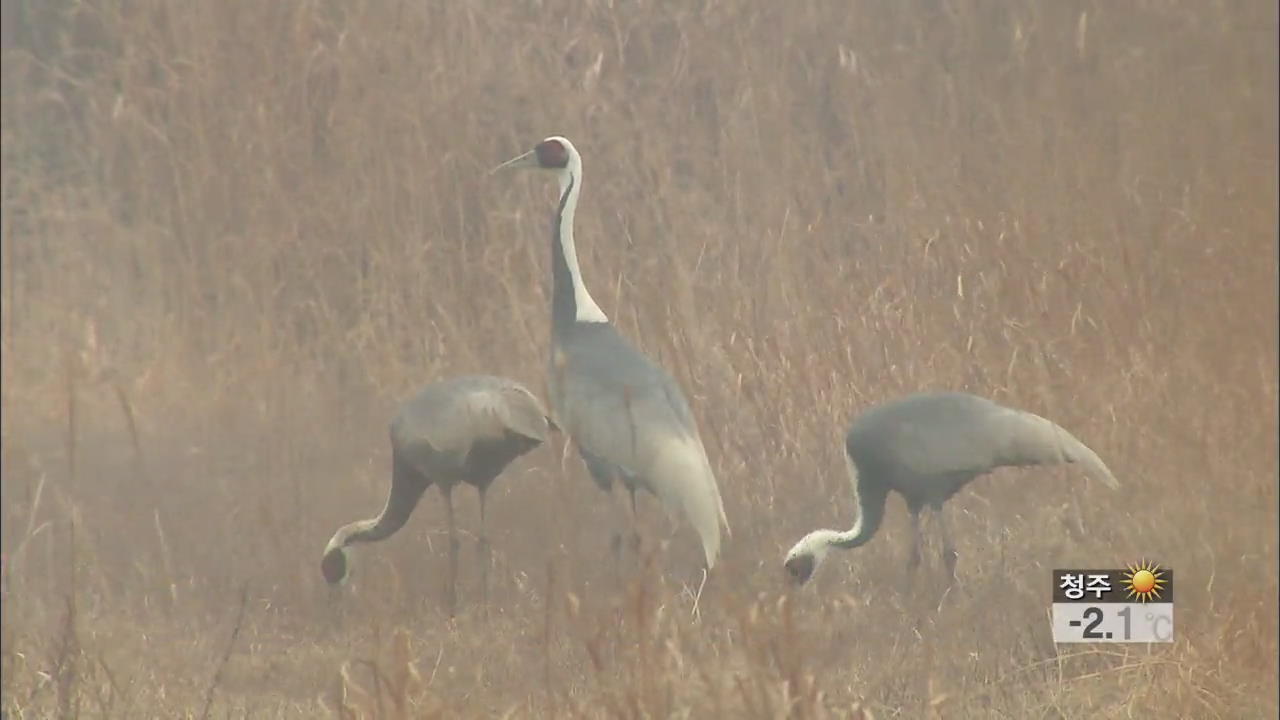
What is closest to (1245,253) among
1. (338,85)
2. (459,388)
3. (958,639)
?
(958,639)

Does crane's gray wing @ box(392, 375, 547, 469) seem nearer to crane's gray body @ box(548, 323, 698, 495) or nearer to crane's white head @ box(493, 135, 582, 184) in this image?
crane's gray body @ box(548, 323, 698, 495)

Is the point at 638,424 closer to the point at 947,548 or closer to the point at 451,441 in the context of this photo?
the point at 451,441

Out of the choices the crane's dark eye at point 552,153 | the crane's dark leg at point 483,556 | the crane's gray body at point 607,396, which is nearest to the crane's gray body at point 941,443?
the crane's gray body at point 607,396

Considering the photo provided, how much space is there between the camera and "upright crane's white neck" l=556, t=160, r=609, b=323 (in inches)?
130

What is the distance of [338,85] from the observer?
359 cm

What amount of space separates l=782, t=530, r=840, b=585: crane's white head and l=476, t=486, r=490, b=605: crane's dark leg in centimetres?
57

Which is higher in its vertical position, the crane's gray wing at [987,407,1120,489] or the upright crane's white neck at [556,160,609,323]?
the upright crane's white neck at [556,160,609,323]

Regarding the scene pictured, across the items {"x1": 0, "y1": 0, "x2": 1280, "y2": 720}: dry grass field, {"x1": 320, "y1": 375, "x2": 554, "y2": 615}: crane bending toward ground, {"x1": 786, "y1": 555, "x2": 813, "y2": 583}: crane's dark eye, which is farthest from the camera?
{"x1": 320, "y1": 375, "x2": 554, "y2": 615}: crane bending toward ground

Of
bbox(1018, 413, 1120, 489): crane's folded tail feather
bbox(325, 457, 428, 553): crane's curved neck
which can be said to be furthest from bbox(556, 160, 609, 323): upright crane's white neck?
bbox(1018, 413, 1120, 489): crane's folded tail feather

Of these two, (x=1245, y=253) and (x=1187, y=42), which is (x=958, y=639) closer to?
(x=1245, y=253)

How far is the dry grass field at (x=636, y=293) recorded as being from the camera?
10.1 ft
